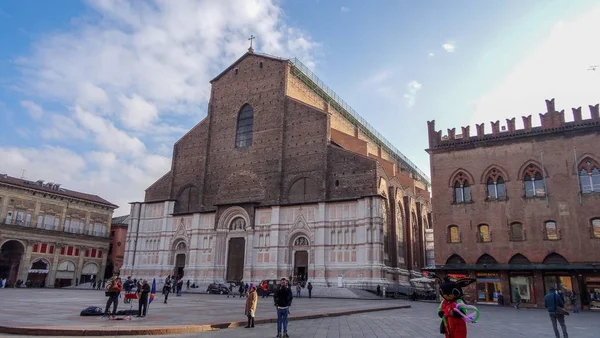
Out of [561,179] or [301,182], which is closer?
[561,179]

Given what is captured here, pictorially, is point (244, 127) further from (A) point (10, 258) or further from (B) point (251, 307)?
(B) point (251, 307)

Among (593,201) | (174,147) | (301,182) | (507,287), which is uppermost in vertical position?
(174,147)

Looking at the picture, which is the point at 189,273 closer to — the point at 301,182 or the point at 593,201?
the point at 301,182

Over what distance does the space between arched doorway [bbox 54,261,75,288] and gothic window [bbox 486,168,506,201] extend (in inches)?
1789

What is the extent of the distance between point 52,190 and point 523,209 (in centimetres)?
4776

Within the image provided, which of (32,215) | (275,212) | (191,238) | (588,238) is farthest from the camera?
(32,215)

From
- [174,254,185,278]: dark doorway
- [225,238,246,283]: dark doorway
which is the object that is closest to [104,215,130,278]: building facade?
[174,254,185,278]: dark doorway

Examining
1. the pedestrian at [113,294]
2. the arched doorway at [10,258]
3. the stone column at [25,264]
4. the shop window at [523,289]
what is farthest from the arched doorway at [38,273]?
the shop window at [523,289]

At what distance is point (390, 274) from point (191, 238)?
19.2 metres

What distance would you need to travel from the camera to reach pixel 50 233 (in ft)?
158

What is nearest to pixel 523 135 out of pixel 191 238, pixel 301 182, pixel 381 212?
pixel 381 212

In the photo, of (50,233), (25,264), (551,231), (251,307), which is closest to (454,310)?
(251,307)

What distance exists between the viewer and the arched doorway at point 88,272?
171 feet

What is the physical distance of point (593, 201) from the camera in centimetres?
2497
